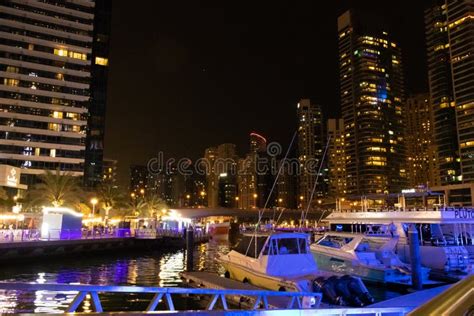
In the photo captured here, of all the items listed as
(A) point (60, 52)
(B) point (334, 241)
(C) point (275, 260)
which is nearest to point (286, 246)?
(C) point (275, 260)

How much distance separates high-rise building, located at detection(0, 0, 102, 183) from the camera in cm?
9050

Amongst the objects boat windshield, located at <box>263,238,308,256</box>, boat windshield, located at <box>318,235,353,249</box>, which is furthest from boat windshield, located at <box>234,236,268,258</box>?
boat windshield, located at <box>318,235,353,249</box>

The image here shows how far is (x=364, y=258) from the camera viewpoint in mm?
25250

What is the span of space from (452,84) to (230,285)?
18689cm

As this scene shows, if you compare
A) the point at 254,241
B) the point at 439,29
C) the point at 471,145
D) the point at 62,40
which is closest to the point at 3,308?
the point at 254,241

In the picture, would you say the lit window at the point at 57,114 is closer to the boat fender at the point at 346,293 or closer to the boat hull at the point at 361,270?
the boat hull at the point at 361,270

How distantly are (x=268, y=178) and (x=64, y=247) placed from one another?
159 meters

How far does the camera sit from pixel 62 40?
9844cm

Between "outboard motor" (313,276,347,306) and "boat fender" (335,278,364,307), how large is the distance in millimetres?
126

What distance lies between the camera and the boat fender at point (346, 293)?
14578 mm

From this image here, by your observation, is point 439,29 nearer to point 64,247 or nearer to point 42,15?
point 42,15

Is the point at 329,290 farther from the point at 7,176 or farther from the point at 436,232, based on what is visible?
the point at 7,176

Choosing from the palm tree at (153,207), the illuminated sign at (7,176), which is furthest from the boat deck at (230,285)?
the palm tree at (153,207)

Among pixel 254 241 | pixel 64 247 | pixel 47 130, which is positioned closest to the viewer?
pixel 254 241
